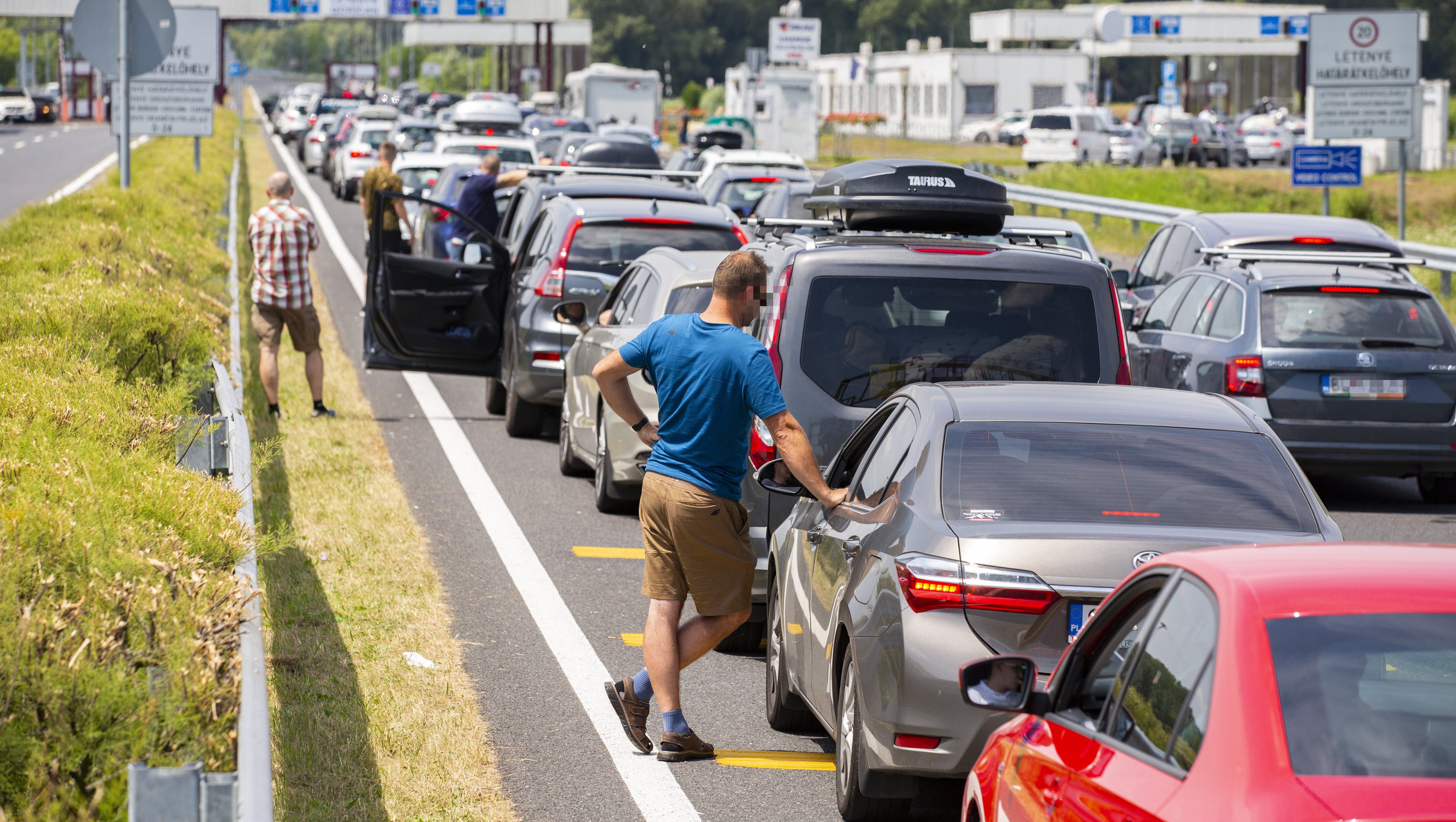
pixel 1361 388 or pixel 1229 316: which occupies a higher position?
pixel 1229 316

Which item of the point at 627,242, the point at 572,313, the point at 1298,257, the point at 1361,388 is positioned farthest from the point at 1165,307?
the point at 572,313

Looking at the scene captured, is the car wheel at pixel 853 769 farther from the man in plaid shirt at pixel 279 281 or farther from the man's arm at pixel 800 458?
the man in plaid shirt at pixel 279 281

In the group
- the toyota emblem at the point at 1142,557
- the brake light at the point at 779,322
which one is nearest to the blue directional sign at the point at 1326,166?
the brake light at the point at 779,322

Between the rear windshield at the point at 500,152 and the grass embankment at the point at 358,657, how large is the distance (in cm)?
1943

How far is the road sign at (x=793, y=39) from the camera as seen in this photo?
74000 millimetres

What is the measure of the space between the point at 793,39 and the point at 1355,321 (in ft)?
209

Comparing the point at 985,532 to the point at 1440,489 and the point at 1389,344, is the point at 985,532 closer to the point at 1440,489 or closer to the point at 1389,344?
the point at 1389,344

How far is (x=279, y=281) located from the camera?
45.6 ft

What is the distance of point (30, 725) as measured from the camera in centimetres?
421

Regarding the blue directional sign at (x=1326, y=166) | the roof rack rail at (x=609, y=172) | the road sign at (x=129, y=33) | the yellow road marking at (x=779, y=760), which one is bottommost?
the yellow road marking at (x=779, y=760)

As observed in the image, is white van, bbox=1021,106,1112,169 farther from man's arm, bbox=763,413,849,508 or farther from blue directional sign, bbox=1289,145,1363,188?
man's arm, bbox=763,413,849,508

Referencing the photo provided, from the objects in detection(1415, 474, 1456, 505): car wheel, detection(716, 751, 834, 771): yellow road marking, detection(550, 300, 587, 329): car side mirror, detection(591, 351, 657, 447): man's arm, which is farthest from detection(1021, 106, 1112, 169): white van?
detection(716, 751, 834, 771): yellow road marking

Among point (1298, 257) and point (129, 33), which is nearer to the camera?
point (1298, 257)

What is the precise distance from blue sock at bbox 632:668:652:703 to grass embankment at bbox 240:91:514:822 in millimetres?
563
